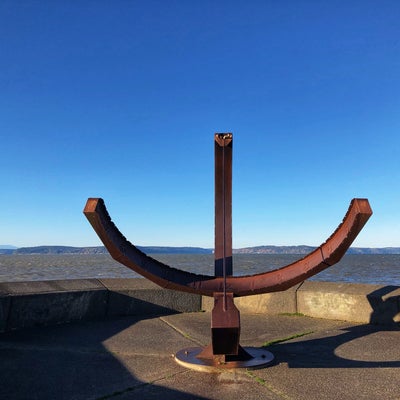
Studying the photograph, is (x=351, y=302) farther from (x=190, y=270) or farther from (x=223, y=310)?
(x=190, y=270)

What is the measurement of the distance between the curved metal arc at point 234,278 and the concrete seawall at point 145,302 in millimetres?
1931

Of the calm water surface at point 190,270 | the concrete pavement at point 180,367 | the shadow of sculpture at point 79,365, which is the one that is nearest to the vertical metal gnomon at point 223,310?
the concrete pavement at point 180,367

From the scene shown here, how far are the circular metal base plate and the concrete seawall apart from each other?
7.09 ft

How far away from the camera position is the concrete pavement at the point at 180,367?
3.17 meters

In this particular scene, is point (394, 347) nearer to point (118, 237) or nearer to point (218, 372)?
point (218, 372)

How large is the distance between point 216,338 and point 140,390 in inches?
32.7

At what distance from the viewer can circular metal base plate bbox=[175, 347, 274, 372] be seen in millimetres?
3736

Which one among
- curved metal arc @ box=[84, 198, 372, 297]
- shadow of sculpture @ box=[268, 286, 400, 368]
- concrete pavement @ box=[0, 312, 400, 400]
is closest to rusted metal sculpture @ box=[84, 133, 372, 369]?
curved metal arc @ box=[84, 198, 372, 297]

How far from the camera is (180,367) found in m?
3.82

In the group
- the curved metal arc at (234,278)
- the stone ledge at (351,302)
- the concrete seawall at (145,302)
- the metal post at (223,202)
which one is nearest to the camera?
the curved metal arc at (234,278)

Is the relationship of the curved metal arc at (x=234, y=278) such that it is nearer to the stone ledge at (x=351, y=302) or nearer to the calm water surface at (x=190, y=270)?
the stone ledge at (x=351, y=302)

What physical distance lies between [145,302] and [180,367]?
105 inches

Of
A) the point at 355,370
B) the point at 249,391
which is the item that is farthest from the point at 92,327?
the point at 355,370

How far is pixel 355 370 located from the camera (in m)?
3.68
